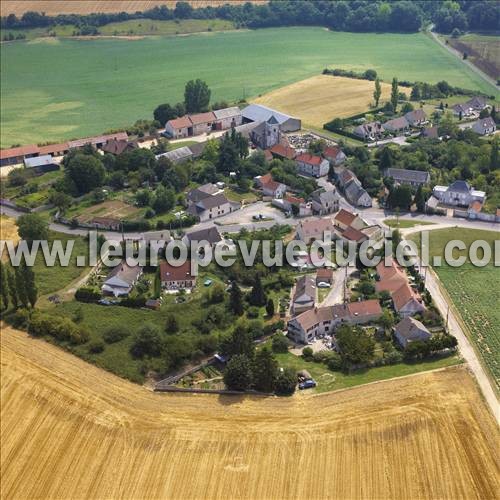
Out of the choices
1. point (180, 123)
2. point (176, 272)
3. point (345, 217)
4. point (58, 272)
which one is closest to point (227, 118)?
point (180, 123)

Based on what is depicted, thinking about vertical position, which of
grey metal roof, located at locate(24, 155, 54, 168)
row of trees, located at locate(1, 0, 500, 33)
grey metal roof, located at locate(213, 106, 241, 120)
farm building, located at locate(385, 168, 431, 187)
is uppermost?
row of trees, located at locate(1, 0, 500, 33)

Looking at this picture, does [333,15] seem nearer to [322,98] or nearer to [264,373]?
[322,98]

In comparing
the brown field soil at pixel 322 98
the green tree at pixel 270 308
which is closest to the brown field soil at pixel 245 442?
the green tree at pixel 270 308

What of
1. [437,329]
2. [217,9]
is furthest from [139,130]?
[217,9]

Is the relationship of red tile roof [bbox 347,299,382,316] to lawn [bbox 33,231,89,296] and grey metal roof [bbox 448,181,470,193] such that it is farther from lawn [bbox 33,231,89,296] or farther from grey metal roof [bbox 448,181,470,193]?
grey metal roof [bbox 448,181,470,193]

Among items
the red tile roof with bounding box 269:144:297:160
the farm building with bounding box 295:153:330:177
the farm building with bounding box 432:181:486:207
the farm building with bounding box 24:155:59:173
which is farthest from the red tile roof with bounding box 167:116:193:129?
the farm building with bounding box 432:181:486:207

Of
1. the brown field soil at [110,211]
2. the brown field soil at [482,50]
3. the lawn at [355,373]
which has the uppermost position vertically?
the brown field soil at [482,50]

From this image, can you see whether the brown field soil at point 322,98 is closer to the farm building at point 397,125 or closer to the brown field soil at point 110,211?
the farm building at point 397,125
